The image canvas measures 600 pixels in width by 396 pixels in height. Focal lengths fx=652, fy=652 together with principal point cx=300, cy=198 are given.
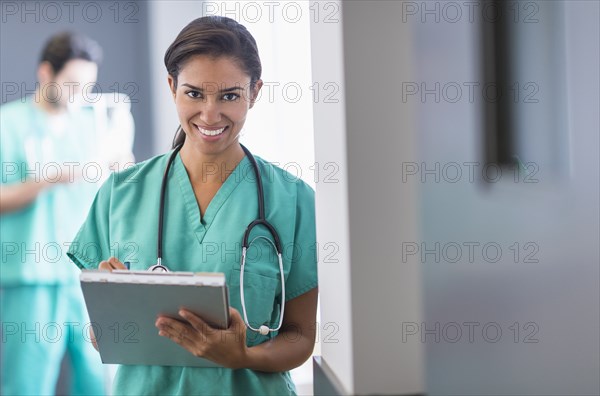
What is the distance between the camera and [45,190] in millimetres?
1713

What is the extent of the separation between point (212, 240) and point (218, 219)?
0.04 meters

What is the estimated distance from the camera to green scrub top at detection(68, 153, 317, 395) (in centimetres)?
91

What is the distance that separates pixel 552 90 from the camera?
1520 millimetres

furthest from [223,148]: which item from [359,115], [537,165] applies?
[537,165]

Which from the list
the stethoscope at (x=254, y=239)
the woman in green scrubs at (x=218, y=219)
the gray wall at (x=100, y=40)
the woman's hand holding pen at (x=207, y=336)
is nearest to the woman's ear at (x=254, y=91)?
the woman in green scrubs at (x=218, y=219)

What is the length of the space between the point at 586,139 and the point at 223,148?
0.97 m

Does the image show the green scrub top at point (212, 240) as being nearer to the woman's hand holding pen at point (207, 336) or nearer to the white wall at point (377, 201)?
the woman's hand holding pen at point (207, 336)

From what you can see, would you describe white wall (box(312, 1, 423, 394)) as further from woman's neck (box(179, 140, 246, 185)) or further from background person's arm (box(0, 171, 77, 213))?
background person's arm (box(0, 171, 77, 213))

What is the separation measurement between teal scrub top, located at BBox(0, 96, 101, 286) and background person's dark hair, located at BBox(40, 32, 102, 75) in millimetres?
126

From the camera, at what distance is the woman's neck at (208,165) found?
1.02m

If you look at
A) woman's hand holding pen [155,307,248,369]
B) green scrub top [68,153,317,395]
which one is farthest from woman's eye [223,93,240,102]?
woman's hand holding pen [155,307,248,369]

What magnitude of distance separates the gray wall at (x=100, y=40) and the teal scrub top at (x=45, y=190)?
0.32 feet

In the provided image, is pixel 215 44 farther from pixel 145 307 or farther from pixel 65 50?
pixel 65 50

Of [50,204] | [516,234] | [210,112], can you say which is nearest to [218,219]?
[210,112]
